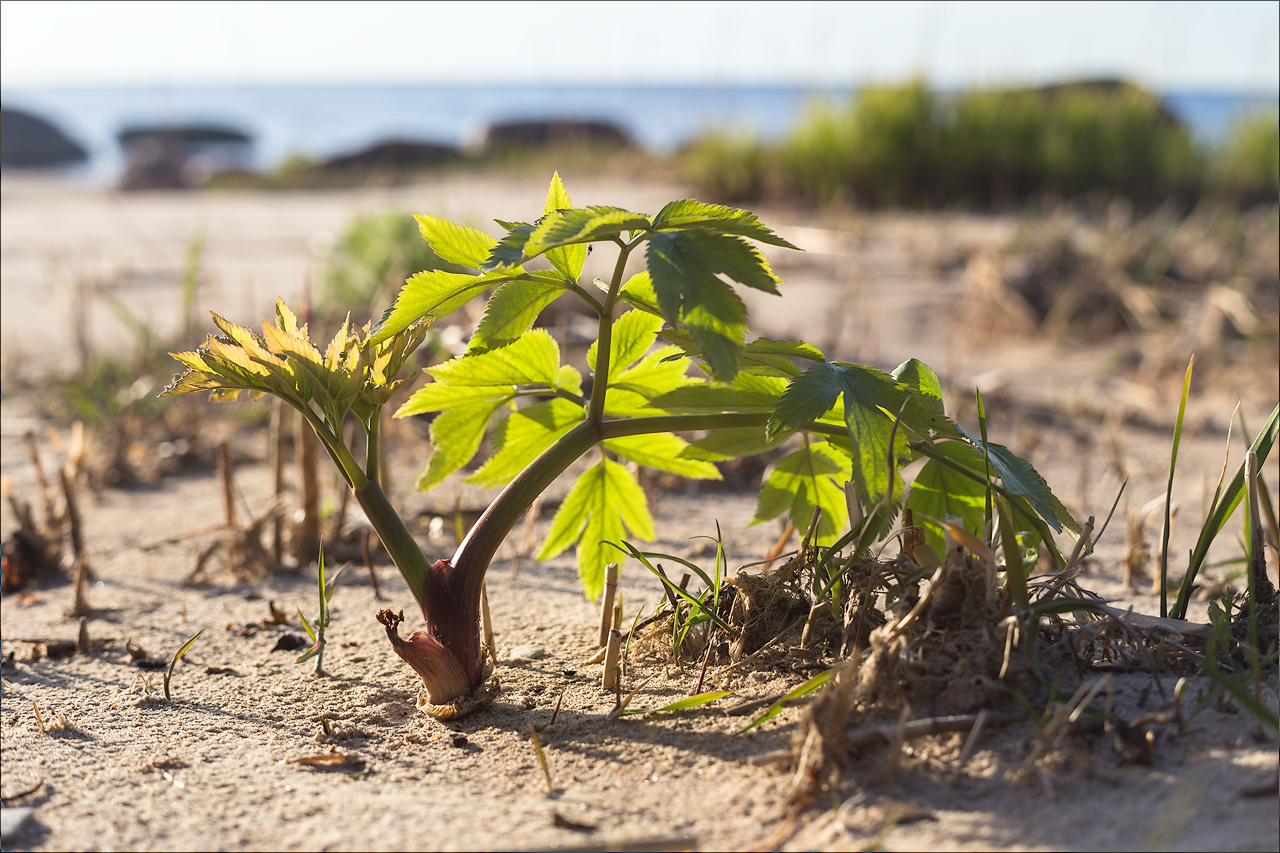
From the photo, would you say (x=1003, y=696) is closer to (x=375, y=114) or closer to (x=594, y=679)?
(x=594, y=679)

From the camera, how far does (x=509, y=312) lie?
1.41 metres

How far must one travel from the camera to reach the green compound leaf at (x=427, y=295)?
1.35 m

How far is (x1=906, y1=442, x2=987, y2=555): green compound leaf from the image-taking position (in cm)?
149

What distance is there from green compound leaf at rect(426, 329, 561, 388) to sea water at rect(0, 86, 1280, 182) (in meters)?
1.74

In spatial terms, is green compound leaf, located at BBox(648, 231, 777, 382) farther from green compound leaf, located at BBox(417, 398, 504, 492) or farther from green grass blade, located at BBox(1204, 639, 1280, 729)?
green grass blade, located at BBox(1204, 639, 1280, 729)

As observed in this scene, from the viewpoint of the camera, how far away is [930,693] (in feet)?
4.40

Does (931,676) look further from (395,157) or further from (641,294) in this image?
(395,157)

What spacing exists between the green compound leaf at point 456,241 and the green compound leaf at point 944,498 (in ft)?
2.31

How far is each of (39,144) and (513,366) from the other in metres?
25.7

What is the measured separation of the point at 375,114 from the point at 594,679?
198 ft

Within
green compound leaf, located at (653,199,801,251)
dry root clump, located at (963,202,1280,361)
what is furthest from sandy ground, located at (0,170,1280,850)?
dry root clump, located at (963,202,1280,361)

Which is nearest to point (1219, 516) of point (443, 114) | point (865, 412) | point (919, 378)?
point (919, 378)

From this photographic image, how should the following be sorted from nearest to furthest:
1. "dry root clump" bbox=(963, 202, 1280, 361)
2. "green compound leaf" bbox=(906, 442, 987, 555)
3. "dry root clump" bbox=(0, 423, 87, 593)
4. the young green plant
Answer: the young green plant, "green compound leaf" bbox=(906, 442, 987, 555), "dry root clump" bbox=(0, 423, 87, 593), "dry root clump" bbox=(963, 202, 1280, 361)

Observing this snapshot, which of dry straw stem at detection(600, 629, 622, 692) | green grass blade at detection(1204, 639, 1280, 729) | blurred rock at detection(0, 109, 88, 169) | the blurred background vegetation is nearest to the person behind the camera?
green grass blade at detection(1204, 639, 1280, 729)
